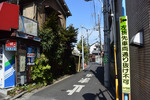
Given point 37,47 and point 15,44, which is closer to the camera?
point 15,44

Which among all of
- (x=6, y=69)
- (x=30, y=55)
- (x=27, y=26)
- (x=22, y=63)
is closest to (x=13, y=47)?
(x=22, y=63)

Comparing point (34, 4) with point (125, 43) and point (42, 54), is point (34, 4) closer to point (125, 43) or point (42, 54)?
point (42, 54)

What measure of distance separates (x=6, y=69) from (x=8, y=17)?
3163mm

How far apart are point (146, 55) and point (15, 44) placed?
7051mm

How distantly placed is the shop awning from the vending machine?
1431 millimetres

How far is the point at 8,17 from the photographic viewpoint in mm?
7082

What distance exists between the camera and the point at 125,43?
4102 millimetres

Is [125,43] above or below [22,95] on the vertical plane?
above

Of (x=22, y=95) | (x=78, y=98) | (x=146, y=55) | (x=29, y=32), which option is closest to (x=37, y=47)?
(x=29, y=32)

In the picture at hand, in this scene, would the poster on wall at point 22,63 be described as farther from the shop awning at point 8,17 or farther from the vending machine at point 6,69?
the shop awning at point 8,17

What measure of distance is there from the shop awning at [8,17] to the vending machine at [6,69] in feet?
4.70

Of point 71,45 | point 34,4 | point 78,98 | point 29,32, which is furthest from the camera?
point 71,45

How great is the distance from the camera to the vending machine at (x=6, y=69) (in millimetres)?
7270

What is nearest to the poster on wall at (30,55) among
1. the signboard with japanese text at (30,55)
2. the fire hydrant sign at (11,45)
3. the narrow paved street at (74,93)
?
the signboard with japanese text at (30,55)
